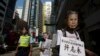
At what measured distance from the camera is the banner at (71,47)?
3.06m

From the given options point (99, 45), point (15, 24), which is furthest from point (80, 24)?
point (15, 24)

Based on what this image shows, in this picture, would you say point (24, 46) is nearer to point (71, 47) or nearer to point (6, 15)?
point (71, 47)

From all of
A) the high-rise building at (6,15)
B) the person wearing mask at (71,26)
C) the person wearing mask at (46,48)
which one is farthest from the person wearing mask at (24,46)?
the high-rise building at (6,15)

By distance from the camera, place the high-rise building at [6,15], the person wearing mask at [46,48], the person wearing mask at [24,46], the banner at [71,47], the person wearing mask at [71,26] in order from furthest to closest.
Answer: the high-rise building at [6,15], the person wearing mask at [46,48], the person wearing mask at [24,46], the person wearing mask at [71,26], the banner at [71,47]

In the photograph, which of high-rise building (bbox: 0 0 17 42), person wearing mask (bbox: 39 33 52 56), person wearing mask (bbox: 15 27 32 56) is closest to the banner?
person wearing mask (bbox: 15 27 32 56)

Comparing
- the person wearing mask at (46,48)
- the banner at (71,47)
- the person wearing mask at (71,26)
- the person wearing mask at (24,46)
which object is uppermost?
the person wearing mask at (71,26)

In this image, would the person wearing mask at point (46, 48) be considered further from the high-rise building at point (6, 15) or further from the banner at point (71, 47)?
the high-rise building at point (6, 15)

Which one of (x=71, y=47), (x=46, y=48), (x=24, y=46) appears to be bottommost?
(x=46, y=48)

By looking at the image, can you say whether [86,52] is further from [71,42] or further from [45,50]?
[45,50]

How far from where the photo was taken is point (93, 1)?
1958 cm

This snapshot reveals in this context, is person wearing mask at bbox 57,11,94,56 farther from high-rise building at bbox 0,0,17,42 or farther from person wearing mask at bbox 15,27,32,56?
high-rise building at bbox 0,0,17,42

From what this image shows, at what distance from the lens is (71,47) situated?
310 cm

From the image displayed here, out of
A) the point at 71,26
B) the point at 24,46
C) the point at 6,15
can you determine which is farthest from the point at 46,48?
the point at 6,15

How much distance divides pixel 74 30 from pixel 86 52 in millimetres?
320
